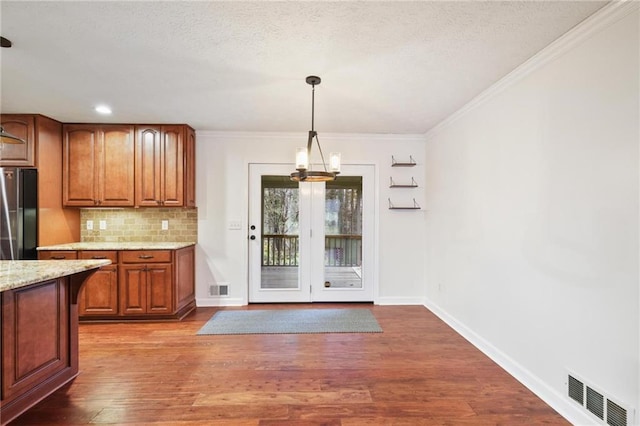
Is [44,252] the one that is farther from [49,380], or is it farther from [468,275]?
[468,275]

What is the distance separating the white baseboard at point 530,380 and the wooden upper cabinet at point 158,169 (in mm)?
3567

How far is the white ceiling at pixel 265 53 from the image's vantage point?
1.71 m

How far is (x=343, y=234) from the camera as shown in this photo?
439 centimetres

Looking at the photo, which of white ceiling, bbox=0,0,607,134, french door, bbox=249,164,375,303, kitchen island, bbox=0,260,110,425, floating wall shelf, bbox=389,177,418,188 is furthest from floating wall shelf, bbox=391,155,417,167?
kitchen island, bbox=0,260,110,425

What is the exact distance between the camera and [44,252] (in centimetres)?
339

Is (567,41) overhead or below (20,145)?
overhead

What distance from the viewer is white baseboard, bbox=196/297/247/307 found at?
13.8 feet

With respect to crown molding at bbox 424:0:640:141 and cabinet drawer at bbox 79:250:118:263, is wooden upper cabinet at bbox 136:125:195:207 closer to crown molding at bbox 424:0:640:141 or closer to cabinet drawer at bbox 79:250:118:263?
cabinet drawer at bbox 79:250:118:263

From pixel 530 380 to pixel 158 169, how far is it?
4259 mm

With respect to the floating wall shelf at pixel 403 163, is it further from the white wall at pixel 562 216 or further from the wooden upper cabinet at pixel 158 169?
the wooden upper cabinet at pixel 158 169

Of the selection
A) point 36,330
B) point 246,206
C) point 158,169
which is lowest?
point 36,330

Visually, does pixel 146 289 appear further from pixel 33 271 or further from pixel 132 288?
pixel 33 271

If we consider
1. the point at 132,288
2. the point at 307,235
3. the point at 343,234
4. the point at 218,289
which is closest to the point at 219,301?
the point at 218,289

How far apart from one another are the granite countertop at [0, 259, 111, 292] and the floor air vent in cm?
325
